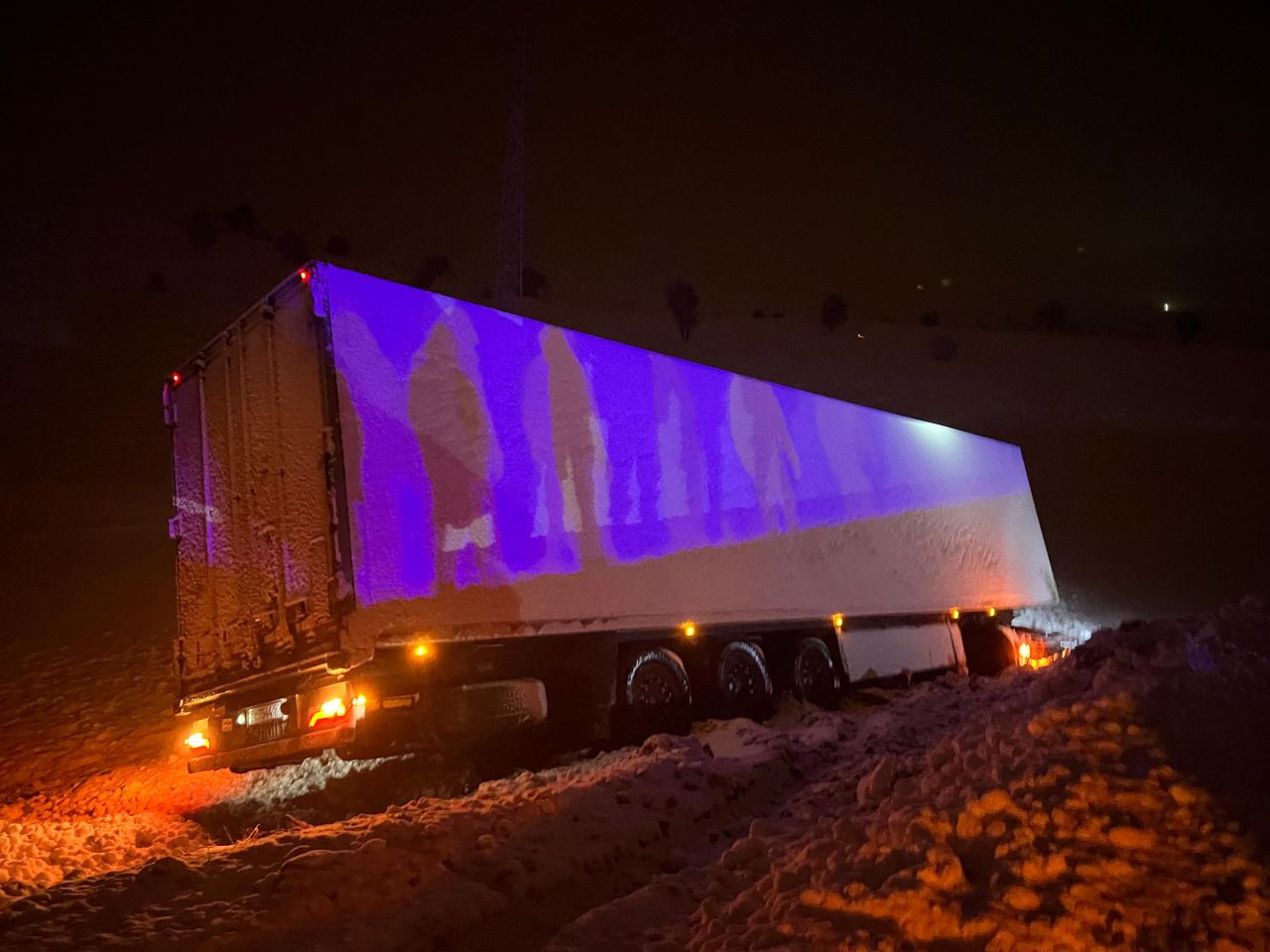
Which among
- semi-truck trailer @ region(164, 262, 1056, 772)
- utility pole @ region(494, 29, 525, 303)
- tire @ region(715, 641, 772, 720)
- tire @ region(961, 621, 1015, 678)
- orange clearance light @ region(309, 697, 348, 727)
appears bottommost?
tire @ region(961, 621, 1015, 678)

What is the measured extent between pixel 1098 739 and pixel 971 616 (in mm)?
10401

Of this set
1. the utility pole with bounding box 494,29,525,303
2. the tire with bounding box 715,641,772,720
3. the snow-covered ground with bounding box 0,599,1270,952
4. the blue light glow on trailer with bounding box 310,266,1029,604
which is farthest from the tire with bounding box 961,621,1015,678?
the utility pole with bounding box 494,29,525,303

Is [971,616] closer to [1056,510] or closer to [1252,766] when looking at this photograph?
[1252,766]

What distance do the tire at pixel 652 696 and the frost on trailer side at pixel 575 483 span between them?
40 cm

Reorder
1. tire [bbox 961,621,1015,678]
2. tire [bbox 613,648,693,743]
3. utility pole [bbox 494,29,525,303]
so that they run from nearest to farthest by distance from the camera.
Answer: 1. tire [bbox 613,648,693,743]
2. tire [bbox 961,621,1015,678]
3. utility pole [bbox 494,29,525,303]

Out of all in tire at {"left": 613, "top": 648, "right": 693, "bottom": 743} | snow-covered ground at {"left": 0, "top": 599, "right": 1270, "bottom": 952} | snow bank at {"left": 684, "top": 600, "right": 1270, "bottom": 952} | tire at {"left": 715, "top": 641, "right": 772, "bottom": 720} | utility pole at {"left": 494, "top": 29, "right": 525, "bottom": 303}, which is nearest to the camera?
snow bank at {"left": 684, "top": 600, "right": 1270, "bottom": 952}

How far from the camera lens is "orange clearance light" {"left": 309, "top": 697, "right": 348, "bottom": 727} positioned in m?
5.56

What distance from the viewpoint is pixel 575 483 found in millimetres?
6965

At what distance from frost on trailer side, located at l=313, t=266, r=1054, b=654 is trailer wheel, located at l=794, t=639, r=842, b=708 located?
0.44 metres

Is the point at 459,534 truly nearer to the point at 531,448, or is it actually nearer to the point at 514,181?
the point at 531,448

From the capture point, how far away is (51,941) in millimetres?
3432

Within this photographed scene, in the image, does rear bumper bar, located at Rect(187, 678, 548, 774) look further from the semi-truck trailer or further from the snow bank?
the snow bank

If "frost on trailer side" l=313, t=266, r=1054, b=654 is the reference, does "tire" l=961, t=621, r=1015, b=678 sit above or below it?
below

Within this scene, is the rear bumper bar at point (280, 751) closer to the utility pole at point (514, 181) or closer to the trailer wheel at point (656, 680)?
the trailer wheel at point (656, 680)
